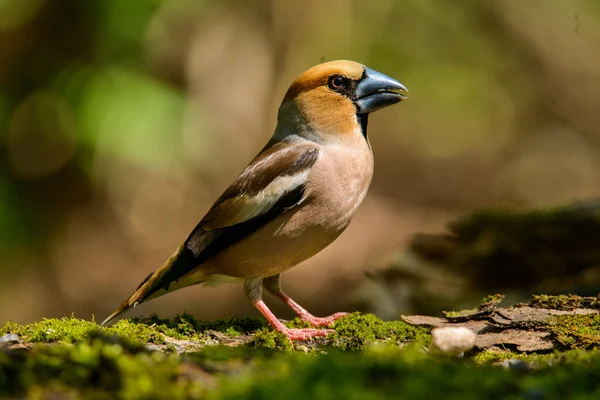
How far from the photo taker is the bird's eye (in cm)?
530

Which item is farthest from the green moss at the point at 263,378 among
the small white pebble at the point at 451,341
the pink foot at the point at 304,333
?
the pink foot at the point at 304,333

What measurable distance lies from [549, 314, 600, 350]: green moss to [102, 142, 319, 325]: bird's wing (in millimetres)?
1732

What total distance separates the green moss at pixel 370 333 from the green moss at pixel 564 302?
803mm

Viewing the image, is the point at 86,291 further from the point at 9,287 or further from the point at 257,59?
the point at 257,59

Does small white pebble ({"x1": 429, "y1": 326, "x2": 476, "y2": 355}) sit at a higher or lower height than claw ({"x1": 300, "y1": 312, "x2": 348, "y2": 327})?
higher

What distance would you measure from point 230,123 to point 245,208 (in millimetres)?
5346

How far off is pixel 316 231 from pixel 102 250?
5.95 meters

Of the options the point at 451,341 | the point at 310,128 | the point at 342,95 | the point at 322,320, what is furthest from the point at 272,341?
the point at 342,95

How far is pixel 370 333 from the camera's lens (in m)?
4.52

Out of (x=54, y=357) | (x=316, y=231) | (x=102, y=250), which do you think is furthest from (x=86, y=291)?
(x=54, y=357)

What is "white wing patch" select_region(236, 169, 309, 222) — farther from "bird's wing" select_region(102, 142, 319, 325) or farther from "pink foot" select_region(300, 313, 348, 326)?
"pink foot" select_region(300, 313, 348, 326)

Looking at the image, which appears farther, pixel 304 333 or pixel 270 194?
pixel 270 194

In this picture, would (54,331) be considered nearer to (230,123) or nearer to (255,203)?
(255,203)

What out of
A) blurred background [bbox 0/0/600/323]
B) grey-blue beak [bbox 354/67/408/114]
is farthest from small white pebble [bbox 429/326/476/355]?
blurred background [bbox 0/0/600/323]
